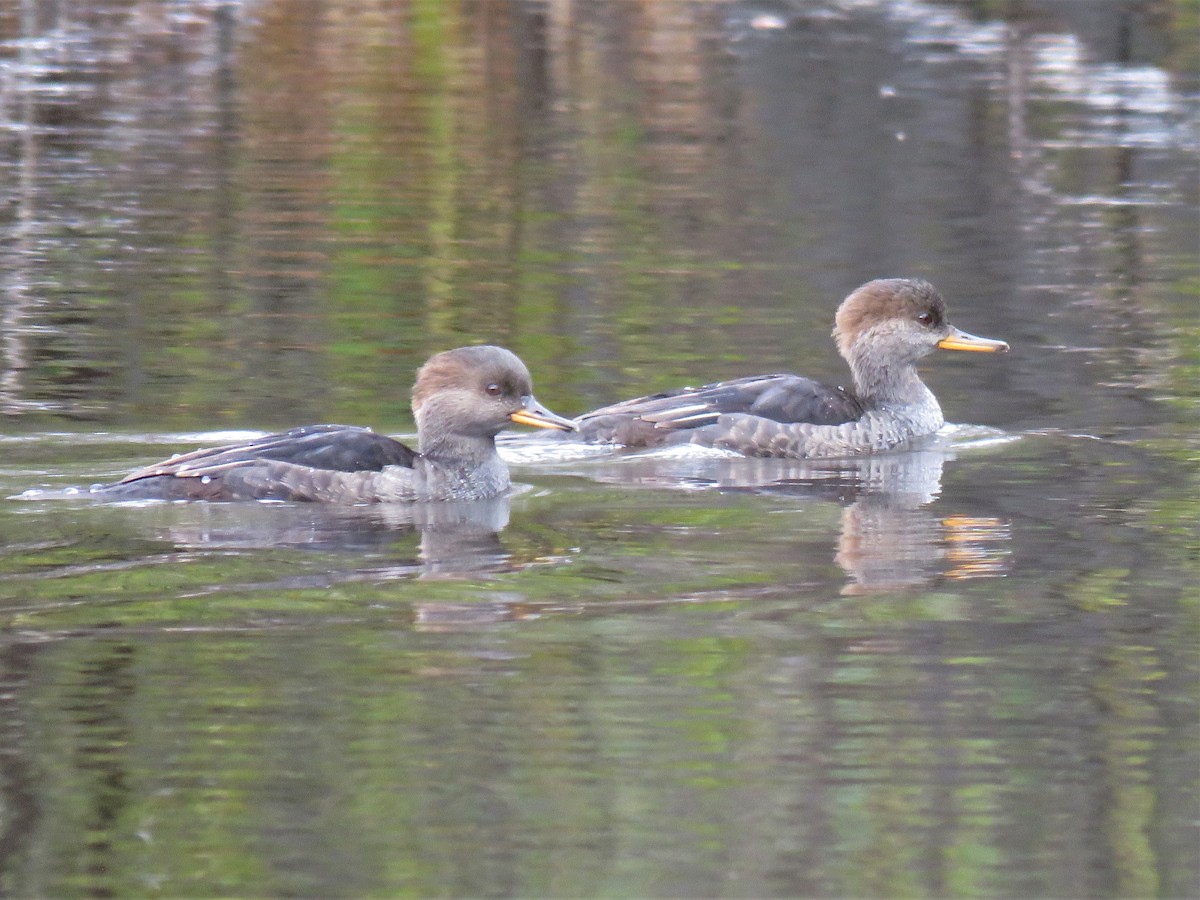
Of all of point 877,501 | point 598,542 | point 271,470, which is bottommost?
point 877,501

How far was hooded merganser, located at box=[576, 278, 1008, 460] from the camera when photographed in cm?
1083

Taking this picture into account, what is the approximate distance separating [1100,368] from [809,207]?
6.12 metres

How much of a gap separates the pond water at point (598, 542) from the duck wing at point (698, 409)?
6.6 inches

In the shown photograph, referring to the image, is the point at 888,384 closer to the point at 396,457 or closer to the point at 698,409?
the point at 698,409

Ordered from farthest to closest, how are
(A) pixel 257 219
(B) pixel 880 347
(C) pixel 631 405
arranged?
1. (A) pixel 257 219
2. (B) pixel 880 347
3. (C) pixel 631 405

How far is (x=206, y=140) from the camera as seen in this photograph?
21.7m

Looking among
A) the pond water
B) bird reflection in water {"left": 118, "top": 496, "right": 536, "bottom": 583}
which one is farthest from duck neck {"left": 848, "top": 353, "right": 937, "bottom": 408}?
bird reflection in water {"left": 118, "top": 496, "right": 536, "bottom": 583}

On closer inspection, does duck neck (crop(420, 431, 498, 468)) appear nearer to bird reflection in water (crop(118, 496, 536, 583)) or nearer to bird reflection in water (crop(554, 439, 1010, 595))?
bird reflection in water (crop(118, 496, 536, 583))

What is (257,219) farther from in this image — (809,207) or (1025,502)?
(1025,502)

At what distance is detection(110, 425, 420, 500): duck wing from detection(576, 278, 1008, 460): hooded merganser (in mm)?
1668

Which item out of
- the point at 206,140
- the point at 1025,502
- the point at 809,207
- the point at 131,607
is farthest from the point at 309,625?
the point at 206,140

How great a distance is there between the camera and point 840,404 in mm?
11172

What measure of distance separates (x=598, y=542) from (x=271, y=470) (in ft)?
5.23

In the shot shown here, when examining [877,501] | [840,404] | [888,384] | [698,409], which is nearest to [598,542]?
[877,501]
